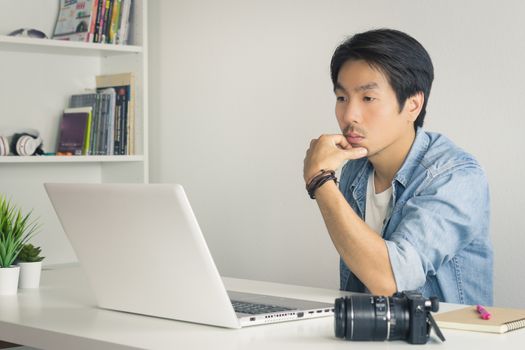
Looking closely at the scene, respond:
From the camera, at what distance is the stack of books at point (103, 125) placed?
382 centimetres

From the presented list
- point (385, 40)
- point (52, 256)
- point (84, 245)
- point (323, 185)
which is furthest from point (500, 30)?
point (52, 256)

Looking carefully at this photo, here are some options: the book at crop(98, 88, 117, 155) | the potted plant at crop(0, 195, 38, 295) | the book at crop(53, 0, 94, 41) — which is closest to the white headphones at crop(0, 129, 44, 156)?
the book at crop(98, 88, 117, 155)

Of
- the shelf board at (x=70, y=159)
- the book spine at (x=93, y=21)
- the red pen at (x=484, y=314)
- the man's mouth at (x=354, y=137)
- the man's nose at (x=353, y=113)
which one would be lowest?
the red pen at (x=484, y=314)

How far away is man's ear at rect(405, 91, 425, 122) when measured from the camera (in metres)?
2.32

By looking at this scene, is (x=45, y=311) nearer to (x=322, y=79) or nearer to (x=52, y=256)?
(x=322, y=79)

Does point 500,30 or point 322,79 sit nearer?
point 500,30

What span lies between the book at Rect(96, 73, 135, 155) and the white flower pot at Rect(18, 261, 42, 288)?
5.53 ft

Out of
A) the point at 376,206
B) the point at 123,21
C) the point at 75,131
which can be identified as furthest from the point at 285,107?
the point at 376,206

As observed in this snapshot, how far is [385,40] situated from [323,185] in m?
0.41

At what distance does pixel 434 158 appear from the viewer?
2236 millimetres

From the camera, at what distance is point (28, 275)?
7.20ft

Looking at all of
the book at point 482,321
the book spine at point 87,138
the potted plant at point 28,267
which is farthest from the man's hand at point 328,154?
the book spine at point 87,138

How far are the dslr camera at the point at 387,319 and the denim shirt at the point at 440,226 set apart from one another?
0.49 metres

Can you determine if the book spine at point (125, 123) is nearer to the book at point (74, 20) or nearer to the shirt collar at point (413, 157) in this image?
the book at point (74, 20)
